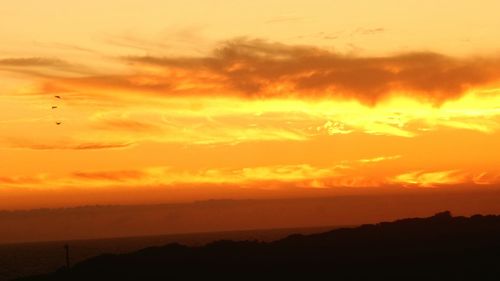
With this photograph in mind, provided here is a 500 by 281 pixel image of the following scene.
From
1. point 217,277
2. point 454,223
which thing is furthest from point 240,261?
point 454,223

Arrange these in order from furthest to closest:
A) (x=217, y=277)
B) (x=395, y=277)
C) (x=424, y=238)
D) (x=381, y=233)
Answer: (x=381, y=233), (x=424, y=238), (x=217, y=277), (x=395, y=277)

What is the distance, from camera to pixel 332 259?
62938 millimetres

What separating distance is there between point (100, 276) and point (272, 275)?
41.1ft

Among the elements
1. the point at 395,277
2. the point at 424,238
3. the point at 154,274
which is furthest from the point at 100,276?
the point at 424,238

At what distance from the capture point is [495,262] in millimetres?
57844

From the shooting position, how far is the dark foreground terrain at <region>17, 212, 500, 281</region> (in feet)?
190

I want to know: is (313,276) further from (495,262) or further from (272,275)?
(495,262)

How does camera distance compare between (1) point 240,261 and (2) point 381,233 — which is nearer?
(1) point 240,261

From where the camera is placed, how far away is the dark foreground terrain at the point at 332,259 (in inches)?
2285

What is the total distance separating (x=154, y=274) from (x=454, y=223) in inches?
1116

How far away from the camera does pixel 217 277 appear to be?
59906mm

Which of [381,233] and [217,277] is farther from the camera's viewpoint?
[381,233]

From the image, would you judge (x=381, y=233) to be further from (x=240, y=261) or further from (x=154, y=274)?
(x=154, y=274)

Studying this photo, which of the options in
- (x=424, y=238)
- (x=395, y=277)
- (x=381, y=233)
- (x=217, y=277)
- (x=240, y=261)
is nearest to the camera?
(x=395, y=277)
